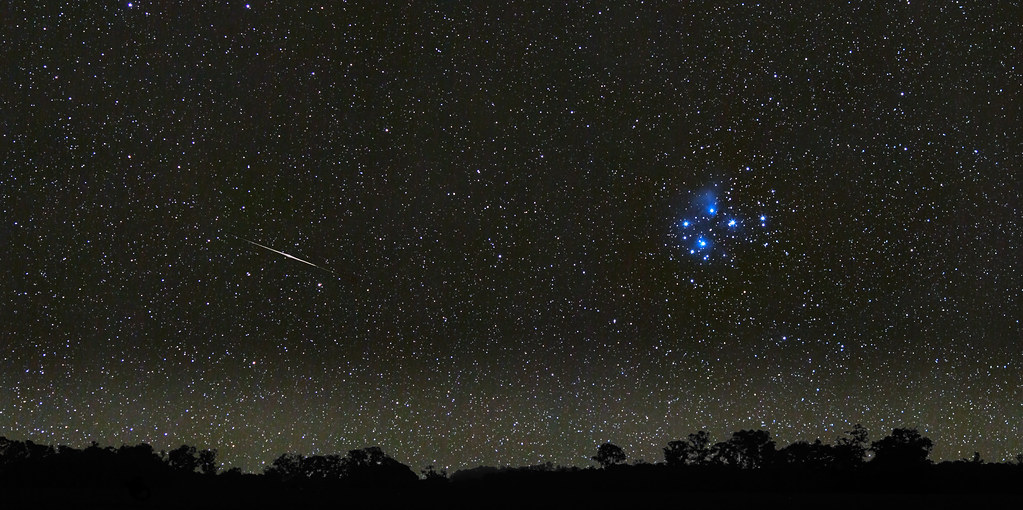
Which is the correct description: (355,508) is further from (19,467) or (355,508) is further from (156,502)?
(19,467)

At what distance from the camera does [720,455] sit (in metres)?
34.8

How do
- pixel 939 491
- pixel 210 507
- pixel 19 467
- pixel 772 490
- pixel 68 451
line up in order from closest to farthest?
pixel 210 507
pixel 939 491
pixel 772 490
pixel 19 467
pixel 68 451

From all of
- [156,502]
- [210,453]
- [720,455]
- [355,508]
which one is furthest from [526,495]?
[210,453]

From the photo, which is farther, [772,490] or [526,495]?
[772,490]

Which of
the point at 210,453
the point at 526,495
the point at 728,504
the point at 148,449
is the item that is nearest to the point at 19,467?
the point at 148,449

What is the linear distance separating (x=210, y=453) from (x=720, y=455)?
2255 cm

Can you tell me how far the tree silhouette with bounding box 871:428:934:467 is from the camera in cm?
2809

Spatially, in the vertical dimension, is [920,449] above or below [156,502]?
above

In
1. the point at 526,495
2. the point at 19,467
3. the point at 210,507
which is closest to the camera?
the point at 210,507

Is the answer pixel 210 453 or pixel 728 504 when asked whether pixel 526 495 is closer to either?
pixel 728 504

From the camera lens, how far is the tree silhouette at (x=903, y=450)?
28094mm

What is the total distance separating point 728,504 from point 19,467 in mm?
25715

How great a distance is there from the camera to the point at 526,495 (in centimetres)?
2489

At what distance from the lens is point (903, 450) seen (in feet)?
93.2
